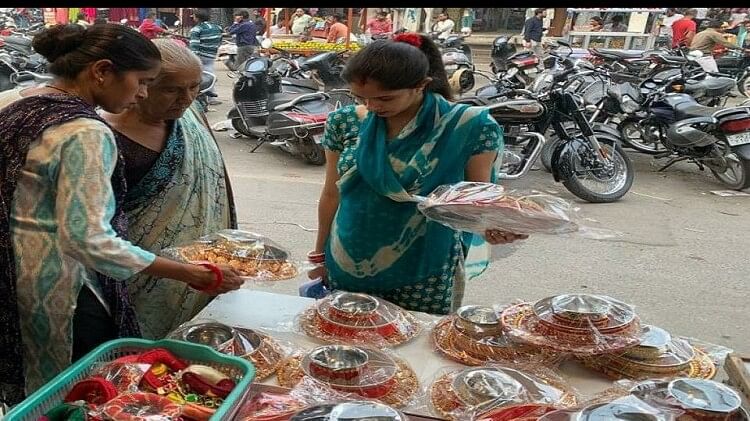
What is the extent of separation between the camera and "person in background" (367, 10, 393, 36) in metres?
13.2

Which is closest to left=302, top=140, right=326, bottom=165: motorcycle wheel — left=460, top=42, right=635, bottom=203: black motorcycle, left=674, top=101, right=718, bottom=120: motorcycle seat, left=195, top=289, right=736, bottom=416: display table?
left=460, top=42, right=635, bottom=203: black motorcycle

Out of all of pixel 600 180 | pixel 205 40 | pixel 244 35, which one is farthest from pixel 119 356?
pixel 244 35

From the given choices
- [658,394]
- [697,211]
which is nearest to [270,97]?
[697,211]

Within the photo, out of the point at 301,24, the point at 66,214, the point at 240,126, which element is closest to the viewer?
the point at 66,214

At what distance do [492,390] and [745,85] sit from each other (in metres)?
9.79

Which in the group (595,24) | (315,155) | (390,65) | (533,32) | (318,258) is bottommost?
(315,155)

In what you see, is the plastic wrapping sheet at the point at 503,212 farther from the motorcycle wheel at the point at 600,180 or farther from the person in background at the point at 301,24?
the person in background at the point at 301,24

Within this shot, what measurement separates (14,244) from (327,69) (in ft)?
23.0

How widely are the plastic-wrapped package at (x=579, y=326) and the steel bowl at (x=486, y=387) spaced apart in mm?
160

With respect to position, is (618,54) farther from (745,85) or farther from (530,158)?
(530,158)

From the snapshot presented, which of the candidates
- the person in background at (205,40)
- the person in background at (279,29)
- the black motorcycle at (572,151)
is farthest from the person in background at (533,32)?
the black motorcycle at (572,151)

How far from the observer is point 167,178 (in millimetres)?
1689

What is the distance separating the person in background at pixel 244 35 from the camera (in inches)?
397

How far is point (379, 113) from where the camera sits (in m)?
1.67
